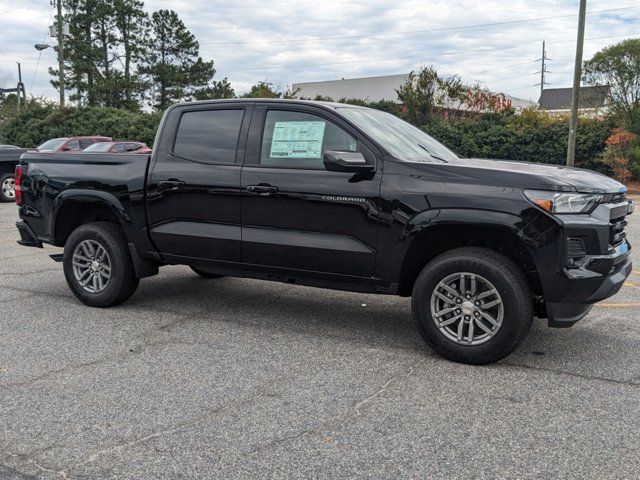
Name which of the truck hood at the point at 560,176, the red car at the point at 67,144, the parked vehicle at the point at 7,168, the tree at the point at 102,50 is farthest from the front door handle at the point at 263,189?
the tree at the point at 102,50

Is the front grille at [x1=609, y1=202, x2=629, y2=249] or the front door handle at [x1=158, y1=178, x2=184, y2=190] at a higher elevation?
the front door handle at [x1=158, y1=178, x2=184, y2=190]

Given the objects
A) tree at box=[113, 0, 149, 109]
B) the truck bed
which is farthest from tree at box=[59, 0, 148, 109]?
the truck bed

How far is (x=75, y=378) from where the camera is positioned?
4.15 metres

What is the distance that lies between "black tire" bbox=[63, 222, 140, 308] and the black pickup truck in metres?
0.01

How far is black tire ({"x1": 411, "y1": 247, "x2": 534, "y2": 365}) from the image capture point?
4184mm

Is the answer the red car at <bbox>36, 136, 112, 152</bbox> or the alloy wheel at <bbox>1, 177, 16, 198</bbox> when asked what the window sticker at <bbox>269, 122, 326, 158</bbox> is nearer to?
the alloy wheel at <bbox>1, 177, 16, 198</bbox>

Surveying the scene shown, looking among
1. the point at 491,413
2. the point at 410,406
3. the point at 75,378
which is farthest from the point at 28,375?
the point at 491,413

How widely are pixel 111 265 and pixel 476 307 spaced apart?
3.40 m

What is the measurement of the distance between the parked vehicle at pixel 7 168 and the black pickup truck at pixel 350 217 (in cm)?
1223

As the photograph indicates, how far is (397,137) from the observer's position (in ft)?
16.8

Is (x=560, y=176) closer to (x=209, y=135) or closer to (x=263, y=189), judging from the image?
(x=263, y=189)

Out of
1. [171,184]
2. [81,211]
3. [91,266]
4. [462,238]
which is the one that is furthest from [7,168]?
[462,238]

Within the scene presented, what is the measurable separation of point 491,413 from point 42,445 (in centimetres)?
246

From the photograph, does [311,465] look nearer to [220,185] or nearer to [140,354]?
[140,354]
